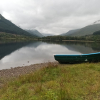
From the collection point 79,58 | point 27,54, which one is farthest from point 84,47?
point 79,58

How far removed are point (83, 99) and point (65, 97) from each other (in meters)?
0.92

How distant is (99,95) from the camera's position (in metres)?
4.77

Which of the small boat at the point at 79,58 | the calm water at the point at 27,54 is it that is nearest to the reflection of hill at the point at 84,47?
the calm water at the point at 27,54

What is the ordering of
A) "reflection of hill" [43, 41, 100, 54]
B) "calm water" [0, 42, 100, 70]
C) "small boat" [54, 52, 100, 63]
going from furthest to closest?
"reflection of hill" [43, 41, 100, 54] → "calm water" [0, 42, 100, 70] → "small boat" [54, 52, 100, 63]

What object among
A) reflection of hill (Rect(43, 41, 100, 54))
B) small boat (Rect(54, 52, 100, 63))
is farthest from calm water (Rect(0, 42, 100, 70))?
small boat (Rect(54, 52, 100, 63))

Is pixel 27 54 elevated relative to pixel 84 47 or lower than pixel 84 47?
elevated

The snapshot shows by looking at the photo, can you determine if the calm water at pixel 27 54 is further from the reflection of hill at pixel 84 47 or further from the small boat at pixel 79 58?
the small boat at pixel 79 58

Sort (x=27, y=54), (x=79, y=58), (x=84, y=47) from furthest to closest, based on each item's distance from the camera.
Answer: (x=84, y=47), (x=27, y=54), (x=79, y=58)

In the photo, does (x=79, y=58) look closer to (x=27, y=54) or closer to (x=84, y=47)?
(x=27, y=54)

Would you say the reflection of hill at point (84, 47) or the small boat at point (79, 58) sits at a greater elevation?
the small boat at point (79, 58)

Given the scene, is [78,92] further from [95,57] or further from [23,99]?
[95,57]

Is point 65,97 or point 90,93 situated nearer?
point 65,97

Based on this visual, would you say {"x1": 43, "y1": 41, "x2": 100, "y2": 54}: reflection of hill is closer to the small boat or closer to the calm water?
the calm water

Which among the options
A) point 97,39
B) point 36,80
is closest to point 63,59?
point 36,80
